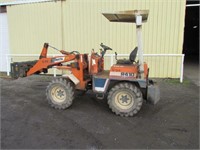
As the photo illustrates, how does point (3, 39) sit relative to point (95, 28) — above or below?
below

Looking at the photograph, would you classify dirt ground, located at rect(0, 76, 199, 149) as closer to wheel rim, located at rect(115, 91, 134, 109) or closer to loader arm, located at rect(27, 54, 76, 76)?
wheel rim, located at rect(115, 91, 134, 109)

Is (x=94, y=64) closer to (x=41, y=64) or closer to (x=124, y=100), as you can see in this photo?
(x=124, y=100)

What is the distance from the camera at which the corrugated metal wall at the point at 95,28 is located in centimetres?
812

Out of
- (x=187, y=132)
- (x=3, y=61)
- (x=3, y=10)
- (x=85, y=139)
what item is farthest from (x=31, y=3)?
(x=187, y=132)

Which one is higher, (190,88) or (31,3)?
(31,3)

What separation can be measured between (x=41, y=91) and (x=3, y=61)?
5.05 metres

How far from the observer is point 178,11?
26.0ft

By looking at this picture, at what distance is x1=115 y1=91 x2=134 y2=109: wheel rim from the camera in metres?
4.55

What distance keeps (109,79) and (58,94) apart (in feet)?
4.21

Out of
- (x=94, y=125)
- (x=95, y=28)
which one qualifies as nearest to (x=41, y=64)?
(x=94, y=125)

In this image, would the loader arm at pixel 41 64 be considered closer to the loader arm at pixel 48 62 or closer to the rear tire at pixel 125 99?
the loader arm at pixel 48 62

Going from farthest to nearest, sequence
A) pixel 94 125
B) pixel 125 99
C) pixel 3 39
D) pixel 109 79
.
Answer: pixel 3 39 → pixel 109 79 → pixel 125 99 → pixel 94 125

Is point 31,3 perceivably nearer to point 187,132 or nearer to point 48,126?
point 48,126

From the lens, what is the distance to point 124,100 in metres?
4.59
